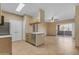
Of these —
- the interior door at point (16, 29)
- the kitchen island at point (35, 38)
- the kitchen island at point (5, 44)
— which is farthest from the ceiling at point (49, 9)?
the kitchen island at point (5, 44)

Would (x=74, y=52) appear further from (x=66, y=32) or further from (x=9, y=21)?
(x=9, y=21)

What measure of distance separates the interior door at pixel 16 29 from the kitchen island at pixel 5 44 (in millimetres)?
147

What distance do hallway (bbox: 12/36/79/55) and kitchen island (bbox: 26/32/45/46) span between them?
11 cm

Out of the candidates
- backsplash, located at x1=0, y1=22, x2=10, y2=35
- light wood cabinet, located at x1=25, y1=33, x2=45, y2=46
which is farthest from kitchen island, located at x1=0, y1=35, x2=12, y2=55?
light wood cabinet, located at x1=25, y1=33, x2=45, y2=46

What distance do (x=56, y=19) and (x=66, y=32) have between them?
44 centimetres

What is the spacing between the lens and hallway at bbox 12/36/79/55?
281 centimetres

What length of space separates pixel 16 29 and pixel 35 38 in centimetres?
60

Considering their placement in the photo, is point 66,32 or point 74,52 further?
point 66,32

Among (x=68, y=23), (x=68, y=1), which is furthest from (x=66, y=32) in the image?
(x=68, y=1)

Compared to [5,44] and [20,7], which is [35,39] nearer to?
[5,44]

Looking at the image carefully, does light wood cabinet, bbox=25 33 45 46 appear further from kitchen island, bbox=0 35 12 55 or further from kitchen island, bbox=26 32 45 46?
kitchen island, bbox=0 35 12 55

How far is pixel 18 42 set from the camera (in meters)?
3.09
